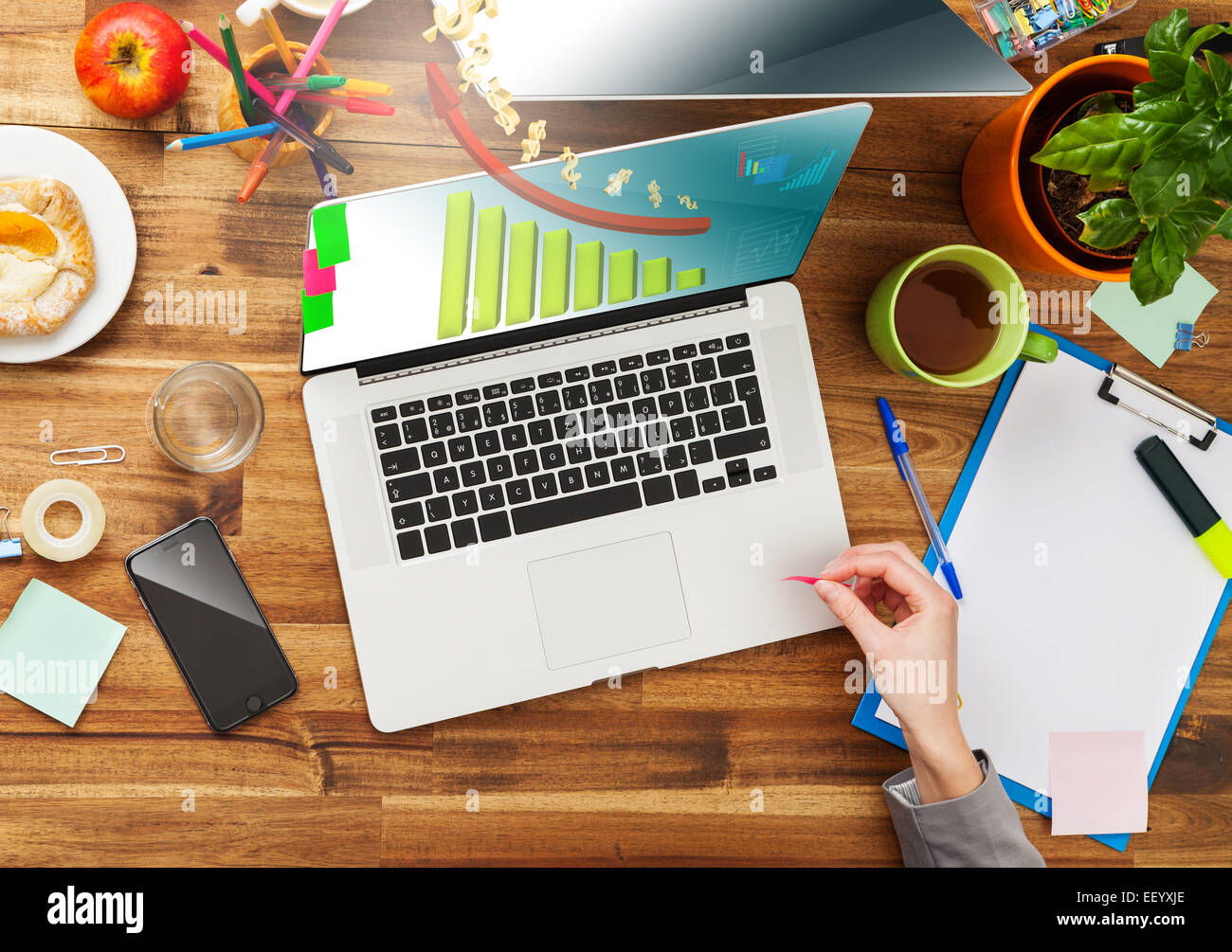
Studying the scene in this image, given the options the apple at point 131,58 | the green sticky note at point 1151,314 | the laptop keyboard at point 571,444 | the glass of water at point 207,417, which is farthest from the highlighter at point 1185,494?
the apple at point 131,58

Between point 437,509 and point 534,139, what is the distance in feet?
1.45

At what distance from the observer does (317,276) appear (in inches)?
33.8

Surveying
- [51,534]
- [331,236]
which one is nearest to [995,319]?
[331,236]

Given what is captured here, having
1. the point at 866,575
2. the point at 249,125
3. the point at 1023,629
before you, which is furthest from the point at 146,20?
the point at 1023,629

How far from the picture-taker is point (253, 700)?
0.93m

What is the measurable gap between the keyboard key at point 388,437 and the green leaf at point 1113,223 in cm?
74

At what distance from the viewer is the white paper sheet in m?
1.00

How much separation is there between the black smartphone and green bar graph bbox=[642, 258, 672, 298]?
1.87 ft

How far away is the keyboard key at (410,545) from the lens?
905 mm

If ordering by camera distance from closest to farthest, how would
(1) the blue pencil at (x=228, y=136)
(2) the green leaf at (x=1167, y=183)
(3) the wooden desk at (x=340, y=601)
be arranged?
(2) the green leaf at (x=1167, y=183), (1) the blue pencil at (x=228, y=136), (3) the wooden desk at (x=340, y=601)

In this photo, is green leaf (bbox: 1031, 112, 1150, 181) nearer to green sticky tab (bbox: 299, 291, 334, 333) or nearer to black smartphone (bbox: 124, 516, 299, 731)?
green sticky tab (bbox: 299, 291, 334, 333)

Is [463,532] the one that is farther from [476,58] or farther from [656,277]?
[476,58]

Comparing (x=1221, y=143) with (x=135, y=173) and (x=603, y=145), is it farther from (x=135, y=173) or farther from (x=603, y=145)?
(x=135, y=173)

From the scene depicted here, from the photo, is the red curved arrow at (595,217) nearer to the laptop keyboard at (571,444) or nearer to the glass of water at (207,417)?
the laptop keyboard at (571,444)
